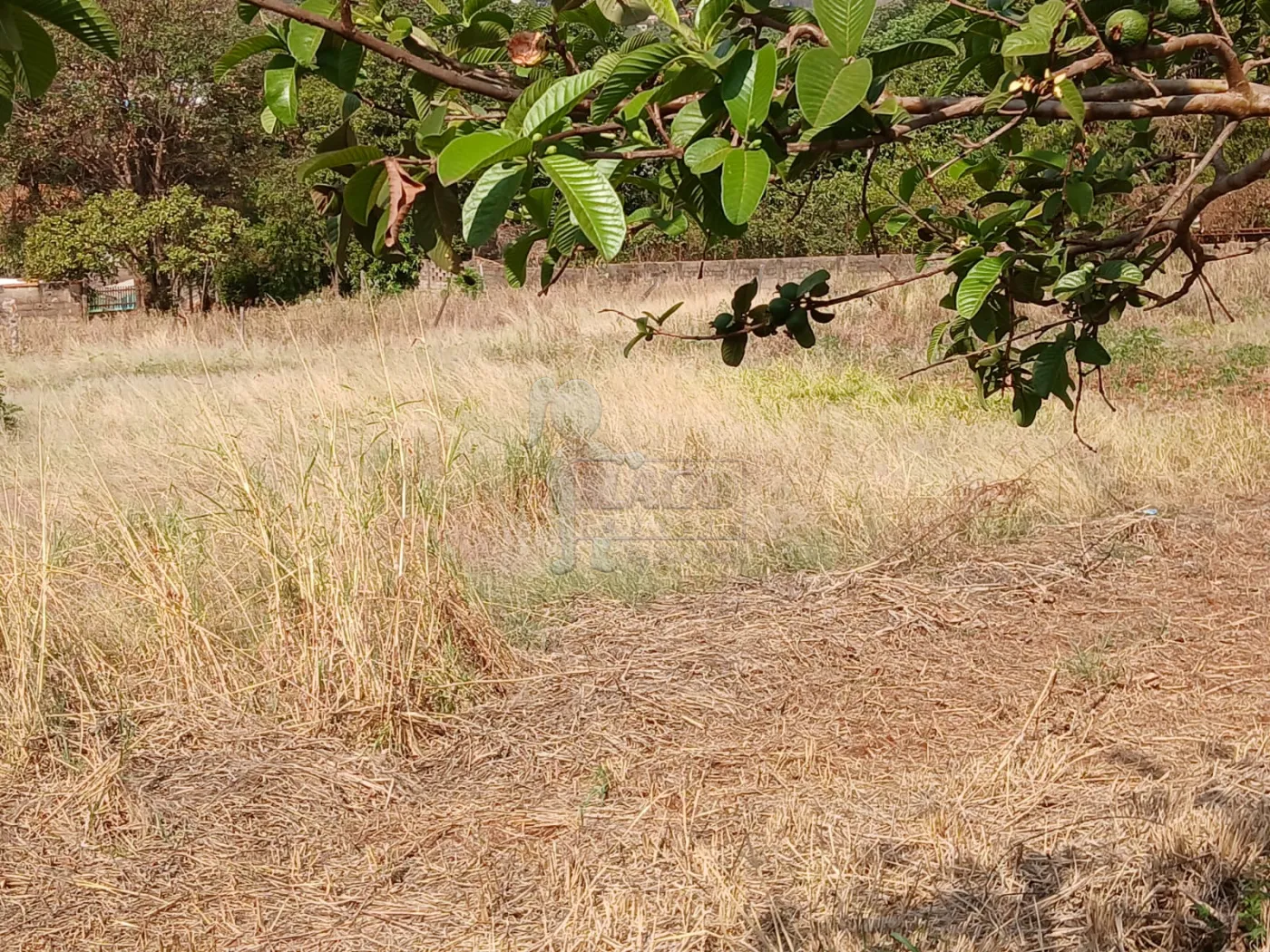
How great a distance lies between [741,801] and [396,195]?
7.71 ft

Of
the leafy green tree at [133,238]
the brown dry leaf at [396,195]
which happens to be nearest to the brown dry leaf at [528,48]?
the brown dry leaf at [396,195]

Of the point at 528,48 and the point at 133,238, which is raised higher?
the point at 133,238

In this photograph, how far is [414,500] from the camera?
3578 mm

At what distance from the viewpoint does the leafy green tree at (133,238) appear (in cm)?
1641

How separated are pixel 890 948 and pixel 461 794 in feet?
4.08

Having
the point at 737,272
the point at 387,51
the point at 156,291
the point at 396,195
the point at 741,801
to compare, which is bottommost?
the point at 741,801

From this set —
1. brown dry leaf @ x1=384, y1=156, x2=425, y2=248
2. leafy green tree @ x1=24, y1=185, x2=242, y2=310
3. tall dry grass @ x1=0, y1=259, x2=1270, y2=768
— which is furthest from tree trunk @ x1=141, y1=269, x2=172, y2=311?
brown dry leaf @ x1=384, y1=156, x2=425, y2=248

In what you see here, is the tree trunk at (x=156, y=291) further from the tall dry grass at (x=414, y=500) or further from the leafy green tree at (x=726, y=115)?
the leafy green tree at (x=726, y=115)

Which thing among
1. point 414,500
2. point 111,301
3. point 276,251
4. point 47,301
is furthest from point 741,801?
point 111,301

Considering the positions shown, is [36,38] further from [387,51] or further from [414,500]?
[414,500]

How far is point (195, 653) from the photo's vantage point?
339cm

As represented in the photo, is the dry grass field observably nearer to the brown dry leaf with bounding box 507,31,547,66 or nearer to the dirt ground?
the dirt ground

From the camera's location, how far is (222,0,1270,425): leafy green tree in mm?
839

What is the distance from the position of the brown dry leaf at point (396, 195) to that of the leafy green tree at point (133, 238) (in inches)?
677
